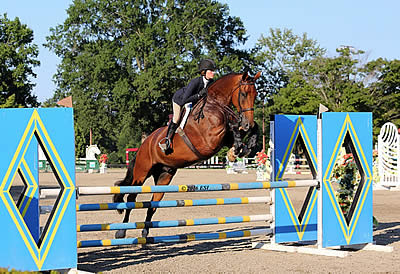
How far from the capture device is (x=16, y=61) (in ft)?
150

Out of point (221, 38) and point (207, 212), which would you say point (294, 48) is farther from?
point (207, 212)

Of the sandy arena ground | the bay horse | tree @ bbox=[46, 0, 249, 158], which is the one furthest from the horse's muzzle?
tree @ bbox=[46, 0, 249, 158]

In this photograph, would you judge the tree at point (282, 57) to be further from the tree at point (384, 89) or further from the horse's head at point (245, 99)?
the horse's head at point (245, 99)

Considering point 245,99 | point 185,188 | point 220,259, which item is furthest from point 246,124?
point 220,259

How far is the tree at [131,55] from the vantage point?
41.7 metres

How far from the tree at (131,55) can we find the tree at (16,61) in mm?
2882

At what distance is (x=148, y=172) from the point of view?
28.1 feet

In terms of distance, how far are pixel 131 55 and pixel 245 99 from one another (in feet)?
115

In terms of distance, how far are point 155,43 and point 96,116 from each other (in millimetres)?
6606

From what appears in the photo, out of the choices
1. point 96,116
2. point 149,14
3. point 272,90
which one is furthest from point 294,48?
point 96,116

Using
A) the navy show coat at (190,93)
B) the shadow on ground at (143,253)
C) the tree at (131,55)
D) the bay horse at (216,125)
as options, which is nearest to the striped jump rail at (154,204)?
the bay horse at (216,125)

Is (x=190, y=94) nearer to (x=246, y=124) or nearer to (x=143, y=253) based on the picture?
(x=246, y=124)

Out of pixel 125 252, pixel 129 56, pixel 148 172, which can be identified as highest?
pixel 129 56

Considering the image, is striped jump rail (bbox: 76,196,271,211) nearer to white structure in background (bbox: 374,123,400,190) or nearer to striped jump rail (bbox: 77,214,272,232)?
striped jump rail (bbox: 77,214,272,232)
